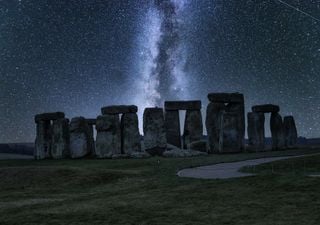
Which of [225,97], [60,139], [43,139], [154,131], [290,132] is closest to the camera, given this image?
[154,131]

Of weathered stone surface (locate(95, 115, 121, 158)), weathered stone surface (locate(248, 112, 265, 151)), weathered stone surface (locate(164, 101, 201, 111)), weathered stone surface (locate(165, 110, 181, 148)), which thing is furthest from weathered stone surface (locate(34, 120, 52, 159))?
weathered stone surface (locate(248, 112, 265, 151))

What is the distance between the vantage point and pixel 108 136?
31.4 m

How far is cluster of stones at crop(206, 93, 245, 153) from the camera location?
31.0 meters

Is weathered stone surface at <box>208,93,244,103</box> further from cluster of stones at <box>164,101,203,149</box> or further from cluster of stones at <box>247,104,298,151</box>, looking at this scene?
cluster of stones at <box>247,104,298,151</box>

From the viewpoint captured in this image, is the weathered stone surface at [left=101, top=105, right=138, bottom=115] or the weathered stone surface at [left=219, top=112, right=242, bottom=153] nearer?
the weathered stone surface at [left=219, top=112, right=242, bottom=153]

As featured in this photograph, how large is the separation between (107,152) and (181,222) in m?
23.3

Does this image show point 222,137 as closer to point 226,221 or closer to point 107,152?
point 107,152

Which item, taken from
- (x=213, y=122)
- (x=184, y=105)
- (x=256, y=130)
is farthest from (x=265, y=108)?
(x=184, y=105)

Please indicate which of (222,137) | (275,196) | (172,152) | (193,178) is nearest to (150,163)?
(172,152)

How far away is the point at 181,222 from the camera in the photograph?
817cm

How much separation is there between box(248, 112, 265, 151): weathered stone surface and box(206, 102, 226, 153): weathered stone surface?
245 cm

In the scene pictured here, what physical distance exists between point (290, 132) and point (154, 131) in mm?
A: 9569

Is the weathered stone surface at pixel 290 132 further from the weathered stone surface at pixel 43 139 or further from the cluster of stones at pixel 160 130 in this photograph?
the weathered stone surface at pixel 43 139

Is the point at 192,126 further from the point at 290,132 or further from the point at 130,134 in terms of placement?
the point at 290,132
